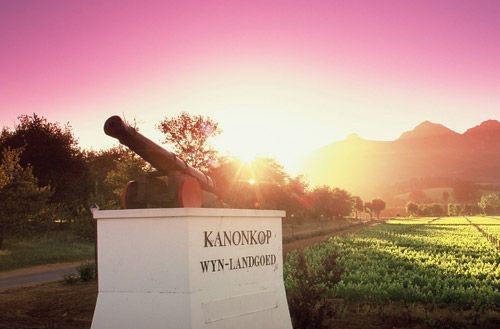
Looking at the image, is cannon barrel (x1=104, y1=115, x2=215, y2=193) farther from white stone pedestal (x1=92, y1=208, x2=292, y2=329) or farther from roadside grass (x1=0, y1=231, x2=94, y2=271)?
roadside grass (x1=0, y1=231, x2=94, y2=271)

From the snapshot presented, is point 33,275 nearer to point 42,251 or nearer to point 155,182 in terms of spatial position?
point 42,251

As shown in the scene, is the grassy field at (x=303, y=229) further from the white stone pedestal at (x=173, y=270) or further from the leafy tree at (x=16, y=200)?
the white stone pedestal at (x=173, y=270)

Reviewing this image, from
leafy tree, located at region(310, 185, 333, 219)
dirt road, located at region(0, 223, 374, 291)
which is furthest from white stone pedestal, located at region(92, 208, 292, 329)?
leafy tree, located at region(310, 185, 333, 219)

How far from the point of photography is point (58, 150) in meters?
47.5

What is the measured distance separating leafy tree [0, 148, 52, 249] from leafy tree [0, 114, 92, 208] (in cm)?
1592

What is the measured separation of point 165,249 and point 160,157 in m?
1.26

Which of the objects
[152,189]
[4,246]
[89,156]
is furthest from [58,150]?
[152,189]

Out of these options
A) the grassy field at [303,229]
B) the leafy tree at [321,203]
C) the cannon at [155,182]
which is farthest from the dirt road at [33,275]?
the leafy tree at [321,203]

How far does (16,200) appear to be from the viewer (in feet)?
90.6

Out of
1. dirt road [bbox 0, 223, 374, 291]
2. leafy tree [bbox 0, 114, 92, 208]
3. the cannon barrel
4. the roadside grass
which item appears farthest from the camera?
leafy tree [bbox 0, 114, 92, 208]

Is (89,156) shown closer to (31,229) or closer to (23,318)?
(31,229)

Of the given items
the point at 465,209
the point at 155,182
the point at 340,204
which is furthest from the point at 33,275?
the point at 465,209

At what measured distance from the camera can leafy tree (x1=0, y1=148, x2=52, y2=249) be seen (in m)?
27.2

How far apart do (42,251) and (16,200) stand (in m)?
3.46
